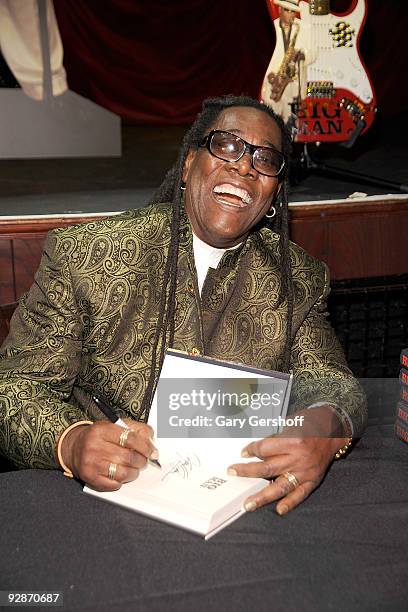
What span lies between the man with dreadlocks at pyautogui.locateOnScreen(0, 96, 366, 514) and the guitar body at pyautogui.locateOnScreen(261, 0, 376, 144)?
2.59 m

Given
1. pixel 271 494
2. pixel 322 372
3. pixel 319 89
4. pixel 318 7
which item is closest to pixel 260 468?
pixel 271 494

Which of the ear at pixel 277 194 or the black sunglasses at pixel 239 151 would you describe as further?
the ear at pixel 277 194

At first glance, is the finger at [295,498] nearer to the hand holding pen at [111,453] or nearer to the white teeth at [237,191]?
the hand holding pen at [111,453]

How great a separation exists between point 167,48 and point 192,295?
17.3 feet

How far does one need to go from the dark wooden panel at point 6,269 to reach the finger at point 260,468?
5.97ft

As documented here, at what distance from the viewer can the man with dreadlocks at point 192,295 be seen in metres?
1.54

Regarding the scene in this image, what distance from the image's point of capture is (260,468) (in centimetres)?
120

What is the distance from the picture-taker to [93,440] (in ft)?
4.00

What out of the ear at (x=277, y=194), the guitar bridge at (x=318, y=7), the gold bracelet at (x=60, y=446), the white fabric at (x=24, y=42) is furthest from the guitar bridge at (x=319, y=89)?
→ the gold bracelet at (x=60, y=446)

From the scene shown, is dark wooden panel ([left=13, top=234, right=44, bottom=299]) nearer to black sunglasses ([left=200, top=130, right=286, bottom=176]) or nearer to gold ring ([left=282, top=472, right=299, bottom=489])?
black sunglasses ([left=200, top=130, right=286, bottom=176])

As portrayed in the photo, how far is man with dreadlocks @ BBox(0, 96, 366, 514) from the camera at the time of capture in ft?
5.06

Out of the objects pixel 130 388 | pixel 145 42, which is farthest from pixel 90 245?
pixel 145 42

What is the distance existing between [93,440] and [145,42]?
5594mm

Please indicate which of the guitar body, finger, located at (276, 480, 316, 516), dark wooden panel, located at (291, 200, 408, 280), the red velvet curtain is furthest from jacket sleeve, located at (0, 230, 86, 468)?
the red velvet curtain
